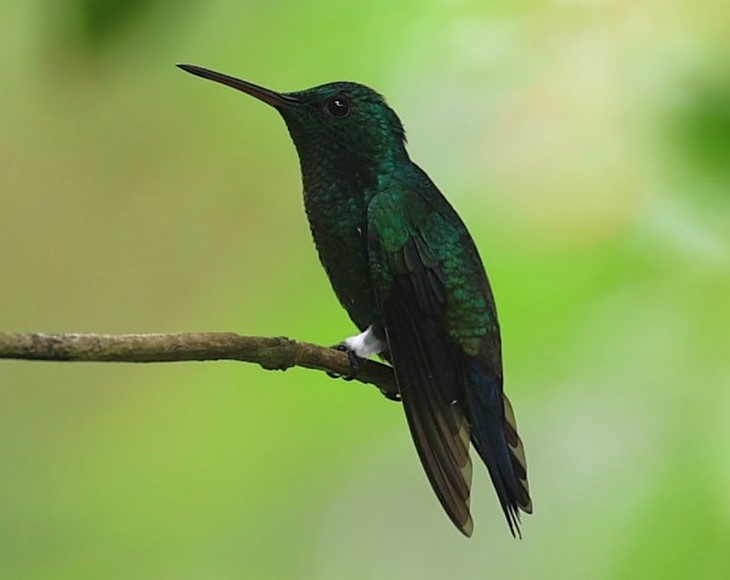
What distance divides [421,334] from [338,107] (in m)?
0.57

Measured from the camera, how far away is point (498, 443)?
→ 1.92 m

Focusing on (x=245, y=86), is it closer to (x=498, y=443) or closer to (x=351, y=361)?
(x=351, y=361)

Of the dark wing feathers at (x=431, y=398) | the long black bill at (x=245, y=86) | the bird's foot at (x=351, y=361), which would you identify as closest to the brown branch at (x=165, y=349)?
the bird's foot at (x=351, y=361)

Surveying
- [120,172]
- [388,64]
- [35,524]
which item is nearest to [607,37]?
[388,64]

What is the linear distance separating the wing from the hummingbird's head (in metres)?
0.14

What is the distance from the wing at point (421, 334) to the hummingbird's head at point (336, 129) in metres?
0.14

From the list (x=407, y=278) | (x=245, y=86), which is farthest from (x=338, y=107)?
(x=407, y=278)

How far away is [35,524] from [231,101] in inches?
59.0

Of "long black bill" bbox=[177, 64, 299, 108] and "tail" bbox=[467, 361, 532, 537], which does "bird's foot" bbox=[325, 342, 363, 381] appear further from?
"long black bill" bbox=[177, 64, 299, 108]

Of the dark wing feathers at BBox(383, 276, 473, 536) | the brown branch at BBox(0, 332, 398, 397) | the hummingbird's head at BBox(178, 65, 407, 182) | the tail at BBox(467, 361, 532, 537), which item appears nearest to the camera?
the brown branch at BBox(0, 332, 398, 397)

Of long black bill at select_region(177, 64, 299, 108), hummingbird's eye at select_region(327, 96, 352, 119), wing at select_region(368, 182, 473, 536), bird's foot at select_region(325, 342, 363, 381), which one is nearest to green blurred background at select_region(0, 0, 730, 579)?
long black bill at select_region(177, 64, 299, 108)

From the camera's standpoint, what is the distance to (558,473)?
2.21m

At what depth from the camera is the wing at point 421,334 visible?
1770mm

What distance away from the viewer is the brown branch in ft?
3.13
